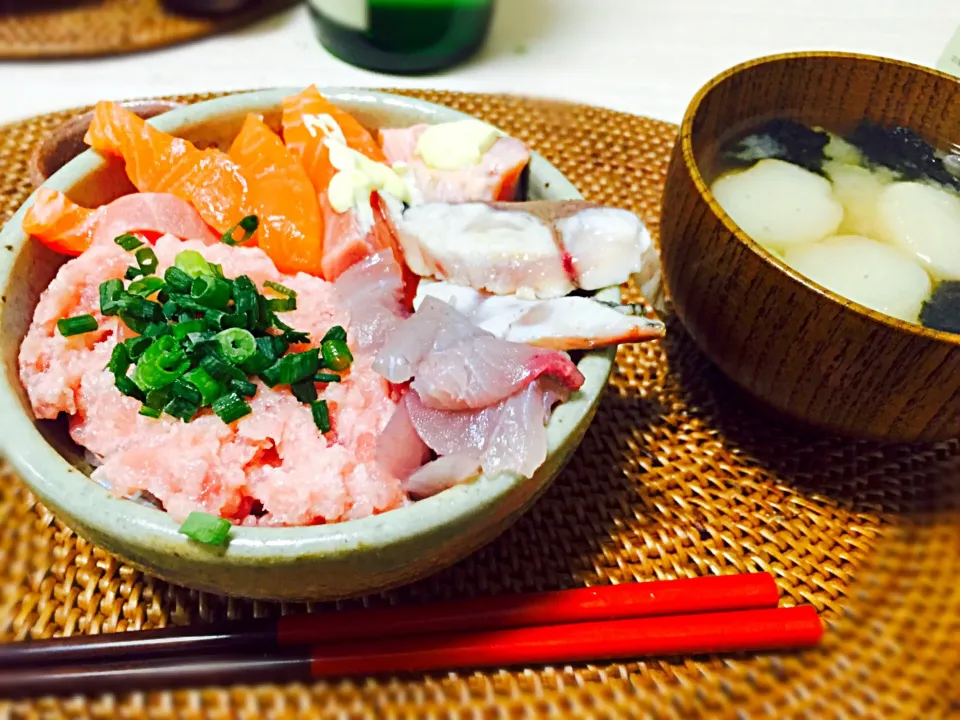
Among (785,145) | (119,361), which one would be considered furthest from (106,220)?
(785,145)

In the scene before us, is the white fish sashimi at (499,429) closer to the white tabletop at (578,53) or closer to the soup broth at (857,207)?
the soup broth at (857,207)

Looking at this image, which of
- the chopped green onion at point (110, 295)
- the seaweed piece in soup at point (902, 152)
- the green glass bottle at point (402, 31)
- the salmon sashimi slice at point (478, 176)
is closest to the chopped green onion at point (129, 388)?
the chopped green onion at point (110, 295)

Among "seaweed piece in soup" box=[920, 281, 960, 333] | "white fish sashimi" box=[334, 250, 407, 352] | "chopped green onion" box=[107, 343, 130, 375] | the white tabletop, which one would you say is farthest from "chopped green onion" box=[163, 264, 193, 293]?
the white tabletop

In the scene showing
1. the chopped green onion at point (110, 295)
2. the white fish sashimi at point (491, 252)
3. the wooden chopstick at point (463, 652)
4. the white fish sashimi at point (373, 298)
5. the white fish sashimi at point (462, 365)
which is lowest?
the wooden chopstick at point (463, 652)

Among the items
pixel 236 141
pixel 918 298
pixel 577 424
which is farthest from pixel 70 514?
pixel 918 298

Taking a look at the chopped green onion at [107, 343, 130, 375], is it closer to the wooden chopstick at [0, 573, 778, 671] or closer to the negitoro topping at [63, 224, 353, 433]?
the negitoro topping at [63, 224, 353, 433]

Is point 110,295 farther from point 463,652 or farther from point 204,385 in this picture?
point 463,652

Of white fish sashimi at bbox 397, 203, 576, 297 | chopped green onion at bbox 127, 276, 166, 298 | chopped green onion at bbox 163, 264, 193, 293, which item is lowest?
chopped green onion at bbox 127, 276, 166, 298
